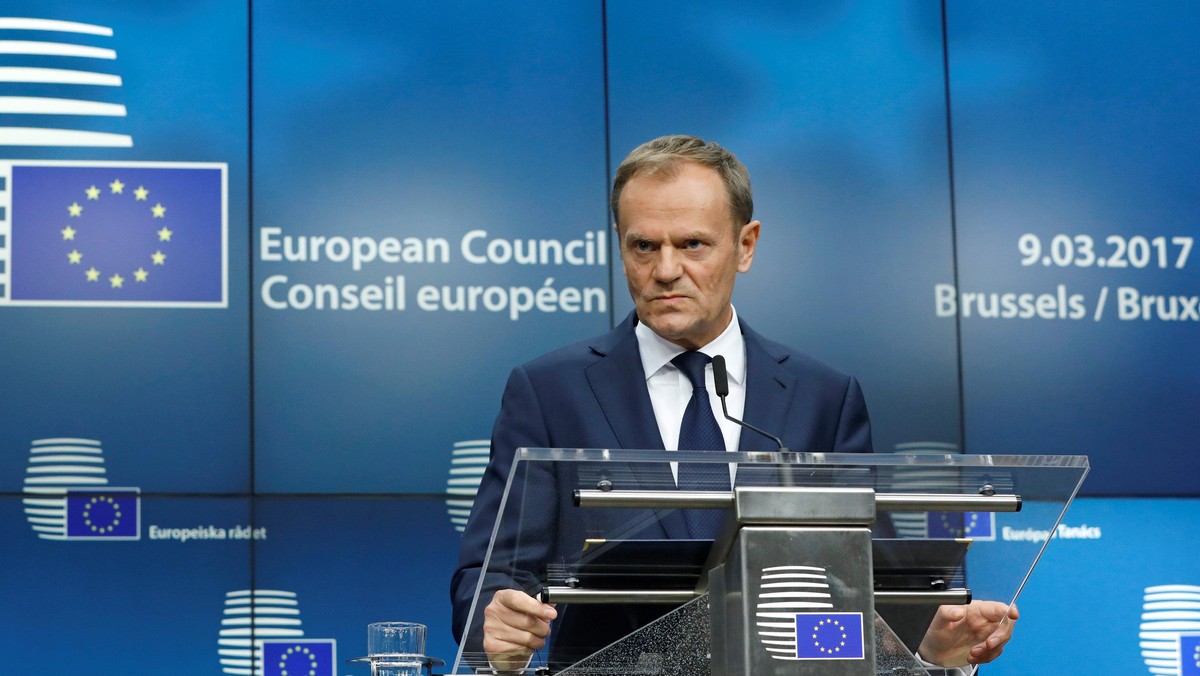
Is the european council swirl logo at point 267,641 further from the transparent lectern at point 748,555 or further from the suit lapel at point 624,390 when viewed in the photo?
the transparent lectern at point 748,555

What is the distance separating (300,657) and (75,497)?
0.82 metres

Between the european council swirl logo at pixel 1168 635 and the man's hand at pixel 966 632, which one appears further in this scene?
the european council swirl logo at pixel 1168 635

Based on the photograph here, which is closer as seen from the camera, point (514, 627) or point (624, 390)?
point (514, 627)

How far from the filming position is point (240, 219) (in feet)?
14.2

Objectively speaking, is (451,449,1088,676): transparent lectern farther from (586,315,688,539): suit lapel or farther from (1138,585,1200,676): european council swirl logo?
(1138,585,1200,676): european council swirl logo

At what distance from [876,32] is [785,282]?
89cm

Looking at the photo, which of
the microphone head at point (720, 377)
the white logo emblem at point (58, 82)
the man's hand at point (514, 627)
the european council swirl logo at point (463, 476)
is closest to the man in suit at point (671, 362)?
the microphone head at point (720, 377)

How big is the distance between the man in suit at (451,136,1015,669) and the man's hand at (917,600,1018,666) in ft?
2.19

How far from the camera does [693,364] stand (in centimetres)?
247

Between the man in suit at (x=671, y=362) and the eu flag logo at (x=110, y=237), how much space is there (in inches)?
82.6

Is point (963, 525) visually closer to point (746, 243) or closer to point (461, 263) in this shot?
point (746, 243)

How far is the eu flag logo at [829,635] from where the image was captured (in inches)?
61.4

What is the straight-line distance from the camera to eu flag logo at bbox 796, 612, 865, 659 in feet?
5.12

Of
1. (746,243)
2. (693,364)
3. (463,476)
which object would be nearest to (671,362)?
(693,364)
